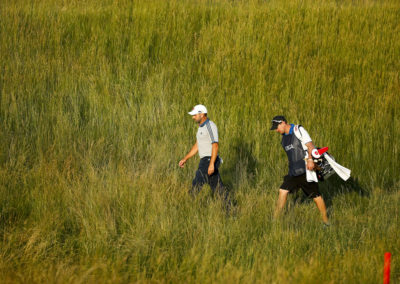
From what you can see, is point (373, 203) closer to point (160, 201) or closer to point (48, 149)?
point (160, 201)

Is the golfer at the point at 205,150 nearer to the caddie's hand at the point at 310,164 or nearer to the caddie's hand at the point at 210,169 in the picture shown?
the caddie's hand at the point at 210,169

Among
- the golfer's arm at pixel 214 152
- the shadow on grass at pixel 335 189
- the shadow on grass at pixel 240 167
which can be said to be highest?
the golfer's arm at pixel 214 152

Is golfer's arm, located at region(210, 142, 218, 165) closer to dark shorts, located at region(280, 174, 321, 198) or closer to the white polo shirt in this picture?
the white polo shirt

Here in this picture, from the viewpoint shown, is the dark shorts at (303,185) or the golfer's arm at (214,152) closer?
the golfer's arm at (214,152)

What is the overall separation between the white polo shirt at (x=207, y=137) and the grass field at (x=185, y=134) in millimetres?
712

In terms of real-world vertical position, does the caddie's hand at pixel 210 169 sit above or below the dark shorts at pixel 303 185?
above

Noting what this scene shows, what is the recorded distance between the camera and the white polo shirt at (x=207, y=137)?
23.6 feet

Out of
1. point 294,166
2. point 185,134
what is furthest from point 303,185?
point 185,134

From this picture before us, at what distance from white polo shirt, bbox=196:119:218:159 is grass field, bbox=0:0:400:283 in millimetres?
712

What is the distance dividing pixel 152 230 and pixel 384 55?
28.3 feet

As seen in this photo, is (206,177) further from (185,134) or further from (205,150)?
(185,134)

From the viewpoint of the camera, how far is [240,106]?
1084 centimetres

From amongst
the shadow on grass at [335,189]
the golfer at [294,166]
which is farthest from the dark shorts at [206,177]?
the shadow on grass at [335,189]

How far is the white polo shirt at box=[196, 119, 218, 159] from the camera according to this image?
23.6 ft
